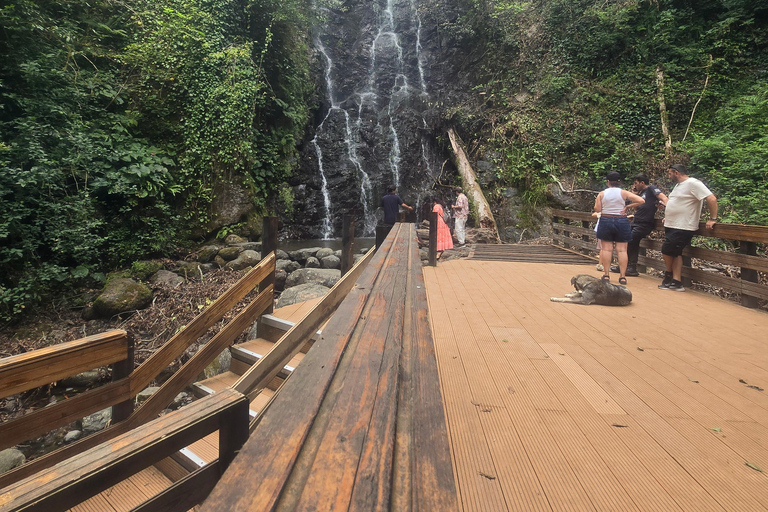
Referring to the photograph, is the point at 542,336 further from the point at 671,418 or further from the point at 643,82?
the point at 643,82

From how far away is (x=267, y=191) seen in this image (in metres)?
12.4

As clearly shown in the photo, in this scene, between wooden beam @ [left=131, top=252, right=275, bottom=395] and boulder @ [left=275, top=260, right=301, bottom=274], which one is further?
boulder @ [left=275, top=260, right=301, bottom=274]

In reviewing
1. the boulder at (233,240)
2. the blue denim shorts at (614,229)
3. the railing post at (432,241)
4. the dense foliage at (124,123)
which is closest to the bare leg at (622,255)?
the blue denim shorts at (614,229)

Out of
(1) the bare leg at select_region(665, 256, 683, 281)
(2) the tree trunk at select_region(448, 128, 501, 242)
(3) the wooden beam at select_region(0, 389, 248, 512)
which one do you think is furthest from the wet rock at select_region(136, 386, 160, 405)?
(2) the tree trunk at select_region(448, 128, 501, 242)

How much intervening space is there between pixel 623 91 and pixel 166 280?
1431 cm

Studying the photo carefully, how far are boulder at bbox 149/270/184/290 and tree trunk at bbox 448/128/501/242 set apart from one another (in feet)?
28.1

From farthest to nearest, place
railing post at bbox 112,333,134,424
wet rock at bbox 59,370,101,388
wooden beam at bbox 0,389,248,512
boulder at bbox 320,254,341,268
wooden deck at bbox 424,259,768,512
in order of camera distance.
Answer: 1. boulder at bbox 320,254,341,268
2. wet rock at bbox 59,370,101,388
3. railing post at bbox 112,333,134,424
4. wooden deck at bbox 424,259,768,512
5. wooden beam at bbox 0,389,248,512

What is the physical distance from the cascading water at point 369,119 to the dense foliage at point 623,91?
260cm

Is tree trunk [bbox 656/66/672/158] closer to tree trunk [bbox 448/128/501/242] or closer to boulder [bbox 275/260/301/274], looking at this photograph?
tree trunk [bbox 448/128/501/242]

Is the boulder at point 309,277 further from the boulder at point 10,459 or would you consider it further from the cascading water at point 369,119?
the cascading water at point 369,119

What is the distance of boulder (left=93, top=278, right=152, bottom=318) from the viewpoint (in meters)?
6.13

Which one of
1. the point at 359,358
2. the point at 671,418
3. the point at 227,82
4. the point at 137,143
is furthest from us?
the point at 227,82

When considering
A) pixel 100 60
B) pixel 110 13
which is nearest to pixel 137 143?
pixel 100 60

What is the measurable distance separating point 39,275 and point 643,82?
16.4 m
